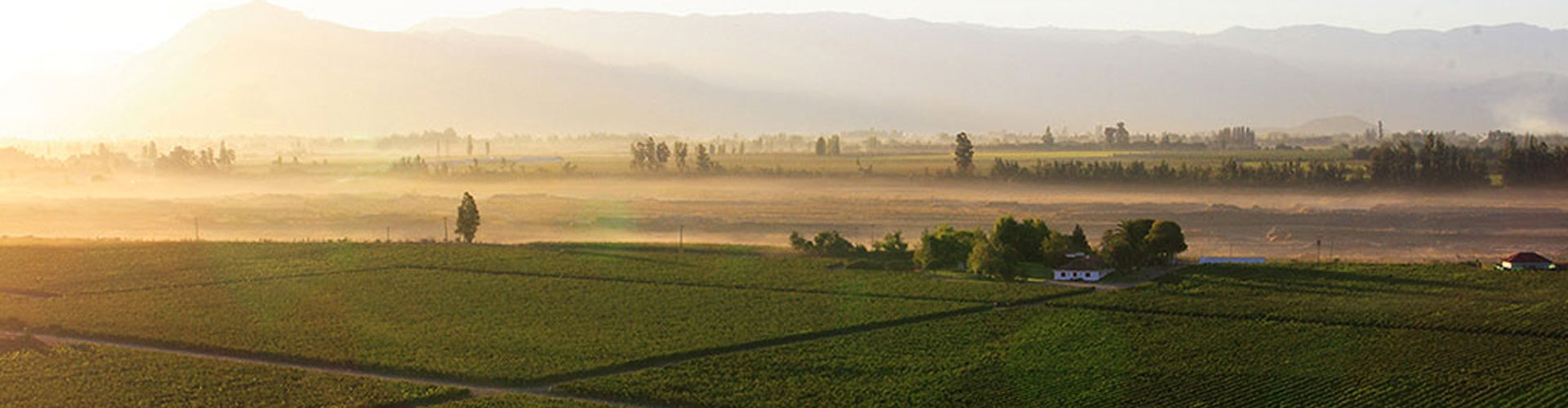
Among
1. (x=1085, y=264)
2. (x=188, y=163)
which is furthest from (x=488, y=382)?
(x=188, y=163)

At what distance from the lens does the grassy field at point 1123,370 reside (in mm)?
41312

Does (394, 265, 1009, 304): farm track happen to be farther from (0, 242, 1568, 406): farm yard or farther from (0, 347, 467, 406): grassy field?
(0, 347, 467, 406): grassy field

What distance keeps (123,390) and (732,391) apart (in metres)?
21.0

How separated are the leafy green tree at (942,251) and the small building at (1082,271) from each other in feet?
22.2

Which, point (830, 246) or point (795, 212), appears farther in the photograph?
point (795, 212)

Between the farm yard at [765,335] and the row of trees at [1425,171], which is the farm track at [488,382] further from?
the row of trees at [1425,171]

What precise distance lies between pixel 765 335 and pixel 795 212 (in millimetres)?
72457

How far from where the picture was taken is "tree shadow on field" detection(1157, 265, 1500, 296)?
63.7 metres

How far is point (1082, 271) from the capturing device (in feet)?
228

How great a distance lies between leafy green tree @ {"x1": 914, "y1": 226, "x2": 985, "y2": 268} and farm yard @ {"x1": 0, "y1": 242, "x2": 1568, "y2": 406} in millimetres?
3901

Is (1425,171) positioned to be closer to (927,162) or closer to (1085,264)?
(927,162)

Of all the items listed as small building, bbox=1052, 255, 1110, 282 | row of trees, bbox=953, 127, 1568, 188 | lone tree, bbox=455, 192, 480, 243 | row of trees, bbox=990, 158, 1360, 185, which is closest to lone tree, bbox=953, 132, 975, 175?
row of trees, bbox=990, 158, 1360, 185

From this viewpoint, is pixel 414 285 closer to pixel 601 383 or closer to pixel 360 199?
pixel 601 383

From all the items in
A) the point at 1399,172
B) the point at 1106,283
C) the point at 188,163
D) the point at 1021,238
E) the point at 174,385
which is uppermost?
the point at 188,163
